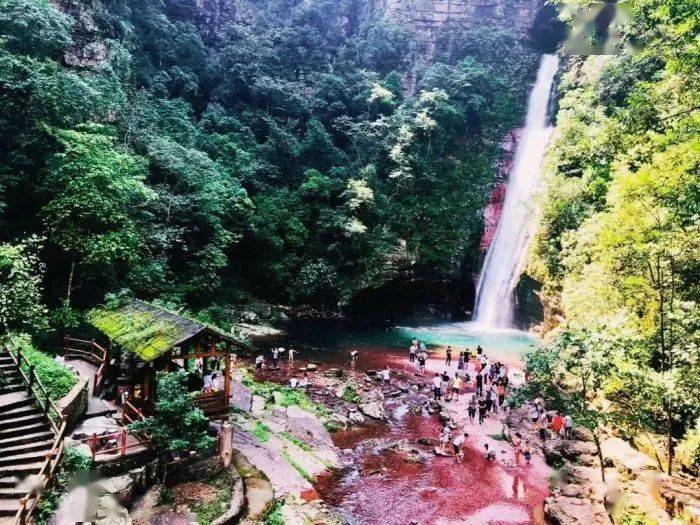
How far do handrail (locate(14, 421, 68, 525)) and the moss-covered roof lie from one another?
10.2ft

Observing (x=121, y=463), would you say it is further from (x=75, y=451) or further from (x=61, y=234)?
(x=61, y=234)

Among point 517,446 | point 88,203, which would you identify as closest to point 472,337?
point 517,446

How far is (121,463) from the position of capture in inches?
431

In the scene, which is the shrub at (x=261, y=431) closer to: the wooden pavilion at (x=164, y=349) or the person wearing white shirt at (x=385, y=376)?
the wooden pavilion at (x=164, y=349)

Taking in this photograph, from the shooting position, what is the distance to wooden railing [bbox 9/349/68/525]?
28.2 feet

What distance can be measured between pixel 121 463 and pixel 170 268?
18705 millimetres

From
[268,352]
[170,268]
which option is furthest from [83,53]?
[268,352]

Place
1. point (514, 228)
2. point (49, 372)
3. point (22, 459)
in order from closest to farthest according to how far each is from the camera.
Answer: point (22, 459) → point (49, 372) → point (514, 228)

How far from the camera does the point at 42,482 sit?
357 inches

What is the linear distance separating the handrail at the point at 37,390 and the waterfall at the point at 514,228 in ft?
95.6

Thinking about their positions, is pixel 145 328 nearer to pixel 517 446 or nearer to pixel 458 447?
pixel 458 447

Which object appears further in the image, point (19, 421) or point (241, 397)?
point (241, 397)

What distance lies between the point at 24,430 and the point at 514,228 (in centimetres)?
3555

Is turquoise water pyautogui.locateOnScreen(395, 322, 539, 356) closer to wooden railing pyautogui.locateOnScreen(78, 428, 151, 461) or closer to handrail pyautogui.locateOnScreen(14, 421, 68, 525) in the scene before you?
wooden railing pyautogui.locateOnScreen(78, 428, 151, 461)
